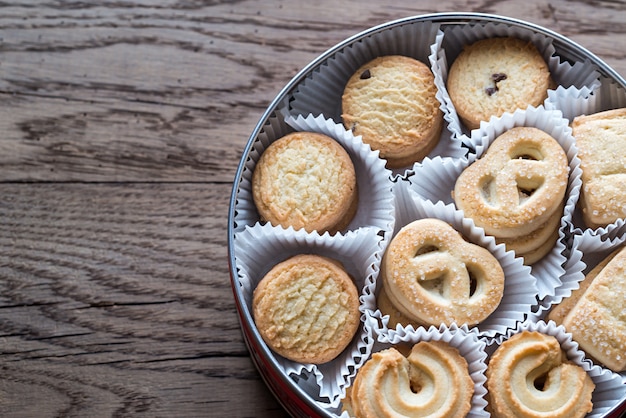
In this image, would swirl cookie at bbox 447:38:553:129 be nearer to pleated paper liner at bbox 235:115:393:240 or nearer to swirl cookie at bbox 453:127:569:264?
swirl cookie at bbox 453:127:569:264

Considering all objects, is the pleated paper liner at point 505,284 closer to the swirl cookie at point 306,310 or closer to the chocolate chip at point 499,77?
the swirl cookie at point 306,310

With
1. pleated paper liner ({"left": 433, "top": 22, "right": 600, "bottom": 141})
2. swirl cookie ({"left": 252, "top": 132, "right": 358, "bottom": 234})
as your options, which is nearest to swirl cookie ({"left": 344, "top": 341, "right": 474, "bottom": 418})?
swirl cookie ({"left": 252, "top": 132, "right": 358, "bottom": 234})

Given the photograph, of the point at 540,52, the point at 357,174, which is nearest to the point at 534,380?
the point at 357,174

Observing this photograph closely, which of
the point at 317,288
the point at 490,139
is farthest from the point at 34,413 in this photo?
the point at 490,139

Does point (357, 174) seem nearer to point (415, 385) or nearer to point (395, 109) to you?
point (395, 109)

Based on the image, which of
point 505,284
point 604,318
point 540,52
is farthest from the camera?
point 540,52
